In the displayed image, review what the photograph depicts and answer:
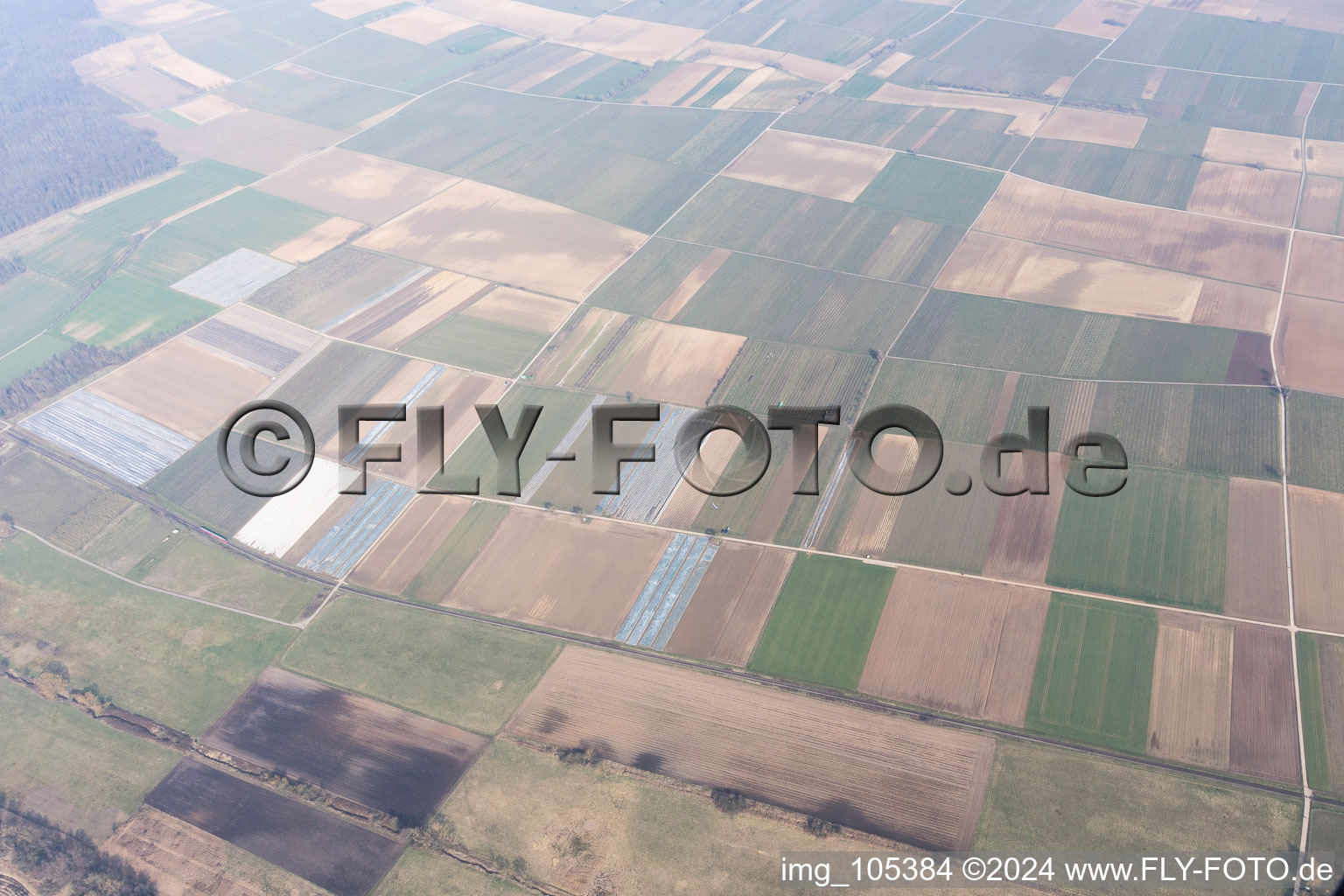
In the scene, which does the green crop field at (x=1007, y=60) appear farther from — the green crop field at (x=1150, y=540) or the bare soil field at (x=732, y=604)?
the bare soil field at (x=732, y=604)

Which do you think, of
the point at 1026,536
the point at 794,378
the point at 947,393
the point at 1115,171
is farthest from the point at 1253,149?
the point at 1026,536

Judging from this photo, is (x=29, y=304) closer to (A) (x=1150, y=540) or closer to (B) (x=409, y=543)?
(B) (x=409, y=543)

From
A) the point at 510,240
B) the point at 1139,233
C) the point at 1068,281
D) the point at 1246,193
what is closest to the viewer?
the point at 1068,281

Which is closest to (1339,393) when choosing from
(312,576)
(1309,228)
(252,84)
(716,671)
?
(1309,228)

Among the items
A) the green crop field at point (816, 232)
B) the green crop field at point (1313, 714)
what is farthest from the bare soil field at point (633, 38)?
the green crop field at point (1313, 714)

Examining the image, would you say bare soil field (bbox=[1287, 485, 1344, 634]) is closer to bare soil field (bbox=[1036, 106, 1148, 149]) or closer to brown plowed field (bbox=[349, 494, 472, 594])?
brown plowed field (bbox=[349, 494, 472, 594])

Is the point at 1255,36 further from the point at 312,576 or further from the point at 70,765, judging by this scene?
the point at 70,765

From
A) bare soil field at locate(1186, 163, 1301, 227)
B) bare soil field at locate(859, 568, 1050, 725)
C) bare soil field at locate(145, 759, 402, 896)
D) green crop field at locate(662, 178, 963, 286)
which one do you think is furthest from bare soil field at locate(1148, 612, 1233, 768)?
bare soil field at locate(1186, 163, 1301, 227)
